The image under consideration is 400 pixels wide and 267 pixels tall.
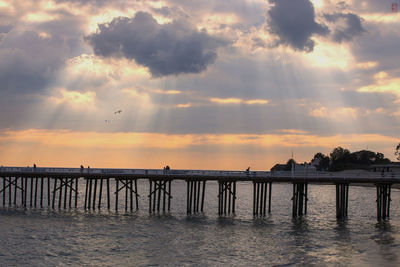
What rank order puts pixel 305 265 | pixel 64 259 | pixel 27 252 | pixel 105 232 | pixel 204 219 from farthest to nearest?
pixel 204 219 → pixel 105 232 → pixel 27 252 → pixel 64 259 → pixel 305 265

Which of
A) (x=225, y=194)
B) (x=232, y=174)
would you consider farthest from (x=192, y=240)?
(x=225, y=194)

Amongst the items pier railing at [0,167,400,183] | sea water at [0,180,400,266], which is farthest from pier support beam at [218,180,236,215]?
pier railing at [0,167,400,183]

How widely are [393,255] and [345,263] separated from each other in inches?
176

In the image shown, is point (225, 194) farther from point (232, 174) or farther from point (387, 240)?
point (387, 240)

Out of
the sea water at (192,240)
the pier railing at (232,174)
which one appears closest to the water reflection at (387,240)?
the sea water at (192,240)

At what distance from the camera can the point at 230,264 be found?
31.2m

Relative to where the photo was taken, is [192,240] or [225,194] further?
[225,194]

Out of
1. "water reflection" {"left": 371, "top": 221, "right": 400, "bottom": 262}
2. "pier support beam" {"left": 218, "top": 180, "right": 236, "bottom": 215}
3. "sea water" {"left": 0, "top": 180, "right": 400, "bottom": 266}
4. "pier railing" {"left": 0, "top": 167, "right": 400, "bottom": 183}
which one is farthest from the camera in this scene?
"pier support beam" {"left": 218, "top": 180, "right": 236, "bottom": 215}

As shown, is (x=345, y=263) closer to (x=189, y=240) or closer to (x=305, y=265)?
(x=305, y=265)

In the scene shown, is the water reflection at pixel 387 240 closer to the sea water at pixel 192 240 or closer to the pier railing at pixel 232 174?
the sea water at pixel 192 240

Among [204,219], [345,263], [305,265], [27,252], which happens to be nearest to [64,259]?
[27,252]

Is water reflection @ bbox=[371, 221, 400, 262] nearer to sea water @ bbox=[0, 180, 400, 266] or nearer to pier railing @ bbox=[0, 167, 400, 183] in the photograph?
sea water @ bbox=[0, 180, 400, 266]

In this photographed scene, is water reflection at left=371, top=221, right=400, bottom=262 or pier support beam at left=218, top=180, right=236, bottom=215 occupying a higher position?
pier support beam at left=218, top=180, right=236, bottom=215

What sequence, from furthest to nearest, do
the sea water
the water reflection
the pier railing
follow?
1. the pier railing
2. the water reflection
3. the sea water
